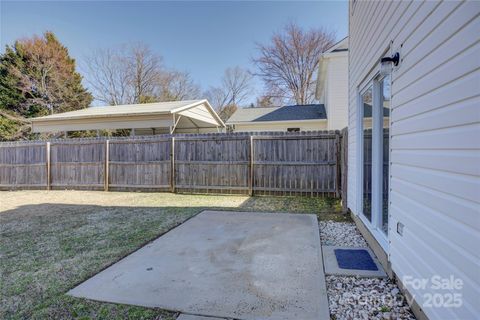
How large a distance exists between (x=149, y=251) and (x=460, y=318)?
3.08 meters

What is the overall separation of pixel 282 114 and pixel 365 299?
12766 millimetres

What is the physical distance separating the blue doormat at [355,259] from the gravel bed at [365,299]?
260 mm

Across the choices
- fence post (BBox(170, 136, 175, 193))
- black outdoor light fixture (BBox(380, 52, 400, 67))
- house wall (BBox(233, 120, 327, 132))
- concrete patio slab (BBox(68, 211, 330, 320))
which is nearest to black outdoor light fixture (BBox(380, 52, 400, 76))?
black outdoor light fixture (BBox(380, 52, 400, 67))

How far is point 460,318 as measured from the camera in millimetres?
1462

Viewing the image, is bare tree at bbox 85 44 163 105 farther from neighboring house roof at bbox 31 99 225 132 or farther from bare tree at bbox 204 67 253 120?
neighboring house roof at bbox 31 99 225 132

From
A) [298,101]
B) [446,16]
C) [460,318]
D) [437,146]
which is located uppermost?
[298,101]

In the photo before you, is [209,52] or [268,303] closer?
[268,303]

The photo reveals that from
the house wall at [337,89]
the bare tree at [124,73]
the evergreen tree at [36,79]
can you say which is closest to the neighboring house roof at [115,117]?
the house wall at [337,89]

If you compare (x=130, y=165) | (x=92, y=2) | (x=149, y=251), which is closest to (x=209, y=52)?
(x=92, y=2)

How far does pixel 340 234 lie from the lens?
403cm

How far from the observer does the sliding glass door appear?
3039mm

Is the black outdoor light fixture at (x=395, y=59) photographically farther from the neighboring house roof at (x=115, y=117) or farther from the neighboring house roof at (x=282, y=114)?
the neighboring house roof at (x=282, y=114)

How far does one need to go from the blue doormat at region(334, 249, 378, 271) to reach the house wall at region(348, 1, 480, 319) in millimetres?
368

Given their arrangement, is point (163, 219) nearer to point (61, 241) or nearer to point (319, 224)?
point (61, 241)
